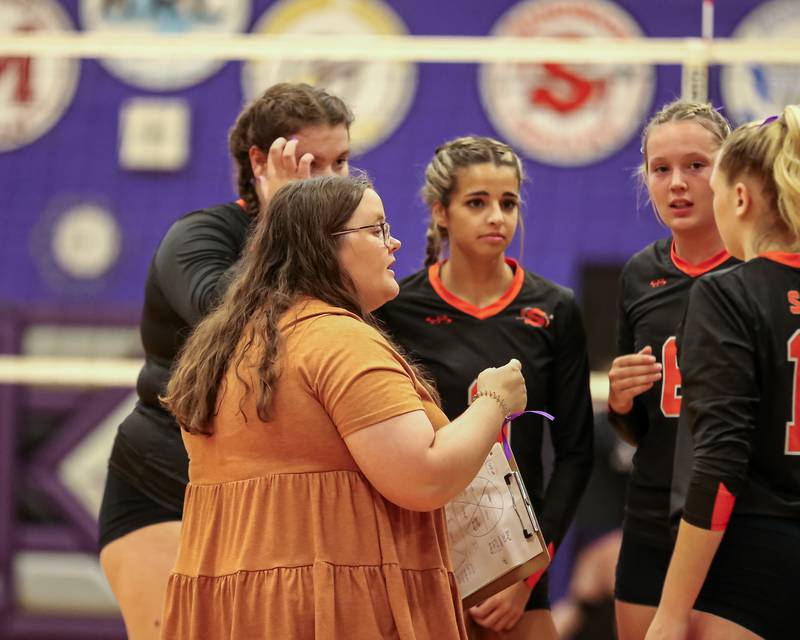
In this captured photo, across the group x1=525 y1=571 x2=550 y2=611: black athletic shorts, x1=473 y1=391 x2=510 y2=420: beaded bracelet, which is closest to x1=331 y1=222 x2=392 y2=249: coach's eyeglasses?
x1=473 y1=391 x2=510 y2=420: beaded bracelet

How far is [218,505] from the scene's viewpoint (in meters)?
1.99

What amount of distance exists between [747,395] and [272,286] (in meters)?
0.93

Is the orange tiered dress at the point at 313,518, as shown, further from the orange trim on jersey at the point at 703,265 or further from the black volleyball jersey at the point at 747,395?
the orange trim on jersey at the point at 703,265

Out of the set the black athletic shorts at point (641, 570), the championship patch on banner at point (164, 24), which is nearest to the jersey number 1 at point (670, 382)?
the black athletic shorts at point (641, 570)

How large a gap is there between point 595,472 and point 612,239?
1365mm

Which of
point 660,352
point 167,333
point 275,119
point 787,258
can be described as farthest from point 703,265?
point 167,333

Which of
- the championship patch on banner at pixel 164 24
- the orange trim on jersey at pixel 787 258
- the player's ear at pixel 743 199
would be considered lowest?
the orange trim on jersey at pixel 787 258

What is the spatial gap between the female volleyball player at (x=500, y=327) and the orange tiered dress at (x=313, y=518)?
2.98ft

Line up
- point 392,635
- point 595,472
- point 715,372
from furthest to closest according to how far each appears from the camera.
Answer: point 595,472 < point 715,372 < point 392,635

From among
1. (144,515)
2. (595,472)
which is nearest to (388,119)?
(595,472)

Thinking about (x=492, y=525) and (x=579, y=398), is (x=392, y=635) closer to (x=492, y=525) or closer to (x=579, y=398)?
(x=492, y=525)

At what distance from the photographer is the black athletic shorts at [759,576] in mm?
2037

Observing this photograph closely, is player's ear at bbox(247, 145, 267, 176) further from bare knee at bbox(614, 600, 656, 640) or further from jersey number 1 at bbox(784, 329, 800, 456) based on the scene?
bare knee at bbox(614, 600, 656, 640)

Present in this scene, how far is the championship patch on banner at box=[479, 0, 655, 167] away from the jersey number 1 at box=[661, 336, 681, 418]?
3282mm
